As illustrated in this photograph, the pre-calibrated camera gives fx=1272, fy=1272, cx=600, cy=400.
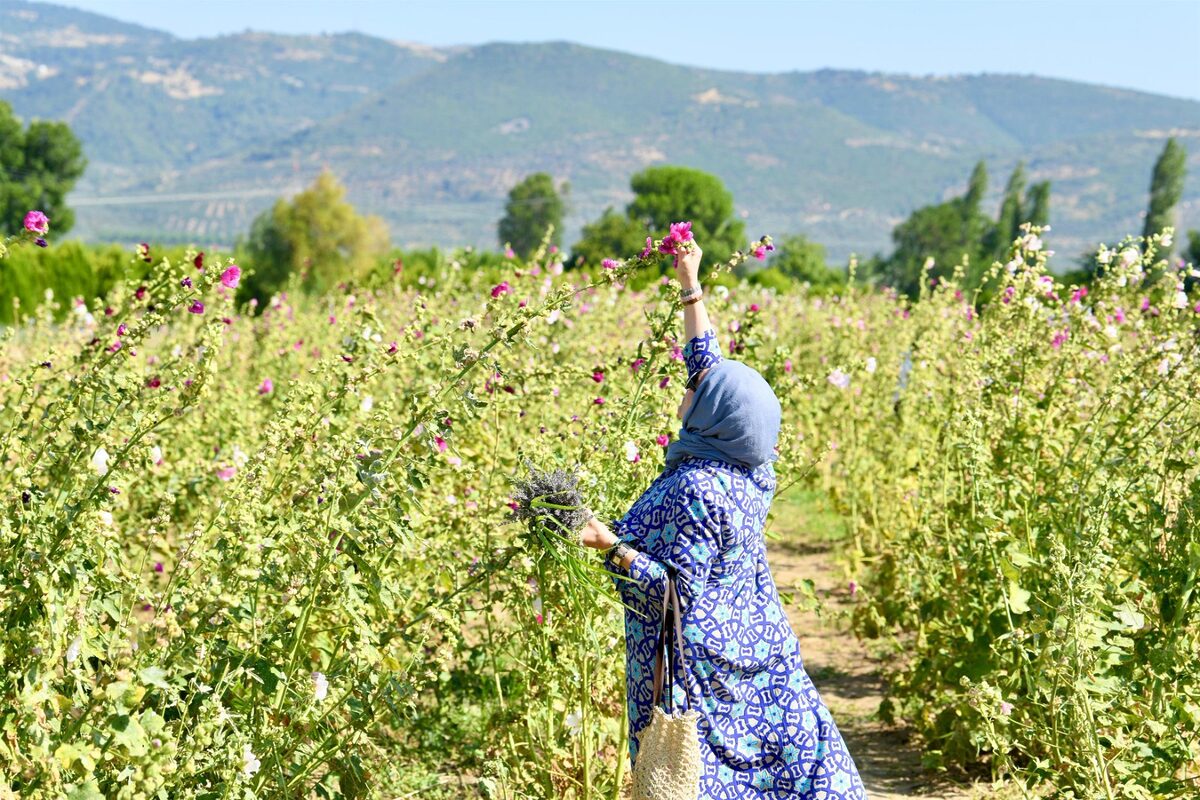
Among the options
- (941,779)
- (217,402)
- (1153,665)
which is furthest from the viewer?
(217,402)

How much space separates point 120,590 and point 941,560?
10.4ft

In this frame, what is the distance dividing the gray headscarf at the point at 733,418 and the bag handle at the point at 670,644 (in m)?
0.33

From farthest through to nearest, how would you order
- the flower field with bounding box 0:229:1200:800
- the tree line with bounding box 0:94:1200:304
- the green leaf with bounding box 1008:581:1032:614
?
the tree line with bounding box 0:94:1200:304 → the green leaf with bounding box 1008:581:1032:614 → the flower field with bounding box 0:229:1200:800

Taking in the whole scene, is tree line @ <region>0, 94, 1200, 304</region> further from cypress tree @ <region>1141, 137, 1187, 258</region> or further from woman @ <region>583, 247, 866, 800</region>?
woman @ <region>583, 247, 866, 800</region>

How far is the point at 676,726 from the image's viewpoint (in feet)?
9.64

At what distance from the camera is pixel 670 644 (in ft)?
10.0

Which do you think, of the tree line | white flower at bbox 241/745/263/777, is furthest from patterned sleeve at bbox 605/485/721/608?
the tree line

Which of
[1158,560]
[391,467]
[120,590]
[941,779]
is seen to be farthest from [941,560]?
[120,590]

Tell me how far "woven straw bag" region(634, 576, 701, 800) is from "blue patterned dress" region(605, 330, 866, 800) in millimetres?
43

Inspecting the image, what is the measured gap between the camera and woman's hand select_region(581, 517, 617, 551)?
2.96m

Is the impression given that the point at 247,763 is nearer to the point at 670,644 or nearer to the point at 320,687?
the point at 320,687

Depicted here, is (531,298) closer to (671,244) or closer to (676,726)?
(671,244)

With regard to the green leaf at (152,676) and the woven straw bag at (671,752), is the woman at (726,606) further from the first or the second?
the green leaf at (152,676)

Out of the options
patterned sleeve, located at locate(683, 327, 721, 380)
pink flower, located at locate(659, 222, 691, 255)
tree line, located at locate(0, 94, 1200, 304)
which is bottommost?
tree line, located at locate(0, 94, 1200, 304)
